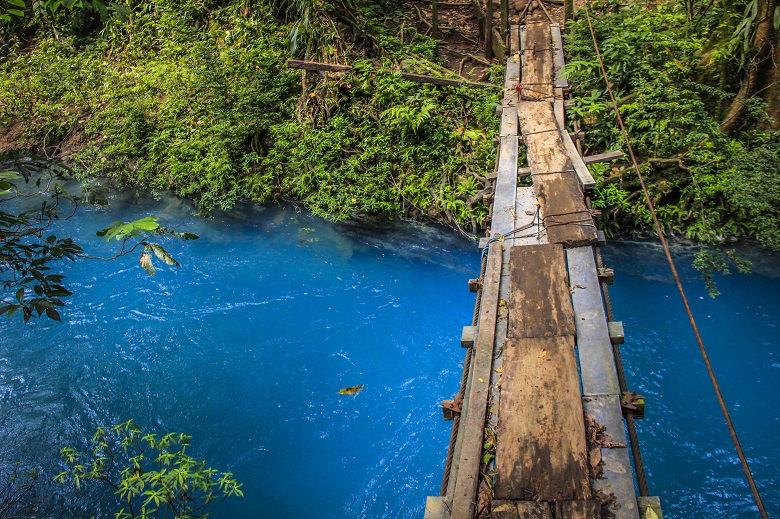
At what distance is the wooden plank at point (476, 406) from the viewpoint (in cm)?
236

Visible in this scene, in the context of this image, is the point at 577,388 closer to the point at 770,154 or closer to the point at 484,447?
the point at 484,447

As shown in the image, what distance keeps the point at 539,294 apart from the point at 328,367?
270cm

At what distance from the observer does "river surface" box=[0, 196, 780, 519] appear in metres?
4.27

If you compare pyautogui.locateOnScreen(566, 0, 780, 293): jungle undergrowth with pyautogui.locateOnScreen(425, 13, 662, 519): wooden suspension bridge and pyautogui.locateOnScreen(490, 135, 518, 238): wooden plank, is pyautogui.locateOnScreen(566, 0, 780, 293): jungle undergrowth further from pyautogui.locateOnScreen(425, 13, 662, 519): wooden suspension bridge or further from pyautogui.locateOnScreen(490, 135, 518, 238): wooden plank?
pyautogui.locateOnScreen(425, 13, 662, 519): wooden suspension bridge

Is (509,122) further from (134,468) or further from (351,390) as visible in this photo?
(134,468)

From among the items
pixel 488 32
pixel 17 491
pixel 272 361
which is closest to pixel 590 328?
pixel 272 361

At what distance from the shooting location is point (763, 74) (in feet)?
19.5

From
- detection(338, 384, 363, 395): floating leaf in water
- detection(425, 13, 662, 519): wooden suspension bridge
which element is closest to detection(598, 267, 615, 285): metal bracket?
detection(425, 13, 662, 519): wooden suspension bridge

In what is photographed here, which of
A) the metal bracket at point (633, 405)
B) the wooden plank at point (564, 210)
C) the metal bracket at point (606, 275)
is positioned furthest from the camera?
the wooden plank at point (564, 210)

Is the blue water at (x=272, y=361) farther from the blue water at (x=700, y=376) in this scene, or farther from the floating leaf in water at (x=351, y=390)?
the blue water at (x=700, y=376)

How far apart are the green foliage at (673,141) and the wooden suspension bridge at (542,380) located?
2.07 meters

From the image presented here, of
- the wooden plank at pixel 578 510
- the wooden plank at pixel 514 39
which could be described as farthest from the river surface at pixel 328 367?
the wooden plank at pixel 514 39

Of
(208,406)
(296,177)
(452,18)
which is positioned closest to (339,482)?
(208,406)

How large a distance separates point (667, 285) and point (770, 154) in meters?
1.73
